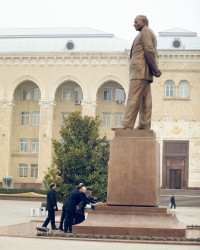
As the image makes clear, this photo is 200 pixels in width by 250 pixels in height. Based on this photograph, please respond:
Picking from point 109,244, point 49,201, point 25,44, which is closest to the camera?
point 109,244

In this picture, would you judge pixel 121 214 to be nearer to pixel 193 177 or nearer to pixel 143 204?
pixel 143 204

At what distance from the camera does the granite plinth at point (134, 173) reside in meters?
12.0

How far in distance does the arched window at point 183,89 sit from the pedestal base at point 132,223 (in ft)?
112

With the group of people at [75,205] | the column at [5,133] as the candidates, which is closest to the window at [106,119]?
the column at [5,133]

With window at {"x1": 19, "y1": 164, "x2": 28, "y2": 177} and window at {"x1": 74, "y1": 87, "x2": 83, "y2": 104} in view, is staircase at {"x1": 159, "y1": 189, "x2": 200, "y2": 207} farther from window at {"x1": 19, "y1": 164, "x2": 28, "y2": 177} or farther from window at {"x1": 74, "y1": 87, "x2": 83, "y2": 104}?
window at {"x1": 19, "y1": 164, "x2": 28, "y2": 177}

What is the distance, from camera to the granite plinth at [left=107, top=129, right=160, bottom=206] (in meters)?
12.0

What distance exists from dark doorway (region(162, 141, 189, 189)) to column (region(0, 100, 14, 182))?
13.9m

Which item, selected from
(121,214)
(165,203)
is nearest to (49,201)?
(121,214)

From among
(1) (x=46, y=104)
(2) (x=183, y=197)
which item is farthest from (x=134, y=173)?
(1) (x=46, y=104)

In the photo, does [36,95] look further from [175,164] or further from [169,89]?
[175,164]

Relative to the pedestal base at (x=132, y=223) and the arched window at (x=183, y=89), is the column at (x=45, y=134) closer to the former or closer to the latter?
the arched window at (x=183, y=89)

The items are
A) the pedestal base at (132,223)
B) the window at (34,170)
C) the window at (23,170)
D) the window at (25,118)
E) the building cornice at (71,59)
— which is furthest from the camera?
the window at (25,118)

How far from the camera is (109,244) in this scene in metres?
10.5

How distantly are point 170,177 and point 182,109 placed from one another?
5.84m
